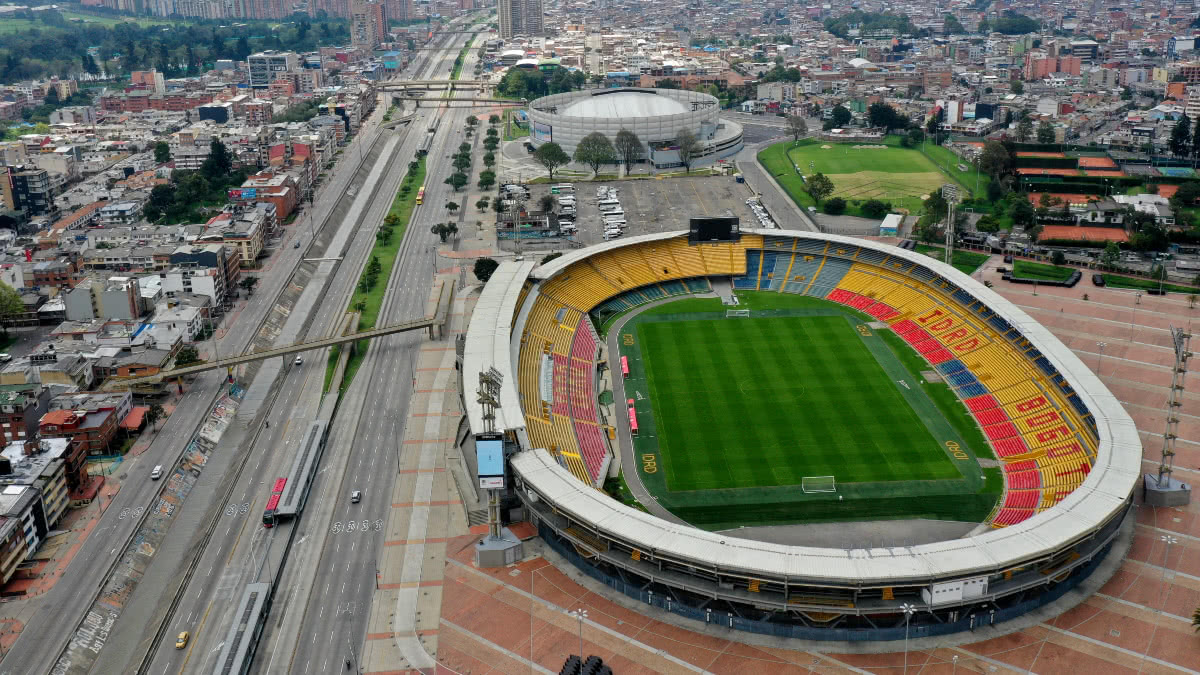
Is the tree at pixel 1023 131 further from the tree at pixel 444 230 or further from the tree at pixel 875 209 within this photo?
the tree at pixel 444 230

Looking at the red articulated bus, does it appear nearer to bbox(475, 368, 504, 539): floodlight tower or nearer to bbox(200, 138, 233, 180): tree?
bbox(475, 368, 504, 539): floodlight tower

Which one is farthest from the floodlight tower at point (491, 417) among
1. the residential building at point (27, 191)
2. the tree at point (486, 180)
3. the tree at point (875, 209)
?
the residential building at point (27, 191)

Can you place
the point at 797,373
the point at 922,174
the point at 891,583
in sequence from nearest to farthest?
1. the point at 891,583
2. the point at 797,373
3. the point at 922,174

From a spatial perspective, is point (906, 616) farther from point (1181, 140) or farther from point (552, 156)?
point (1181, 140)

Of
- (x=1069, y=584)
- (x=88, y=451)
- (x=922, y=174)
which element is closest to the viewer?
(x=1069, y=584)

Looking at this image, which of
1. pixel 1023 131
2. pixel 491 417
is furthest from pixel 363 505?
pixel 1023 131

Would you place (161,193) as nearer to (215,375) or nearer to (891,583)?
(215,375)

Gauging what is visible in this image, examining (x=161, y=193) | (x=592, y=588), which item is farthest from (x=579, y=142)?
(x=592, y=588)
